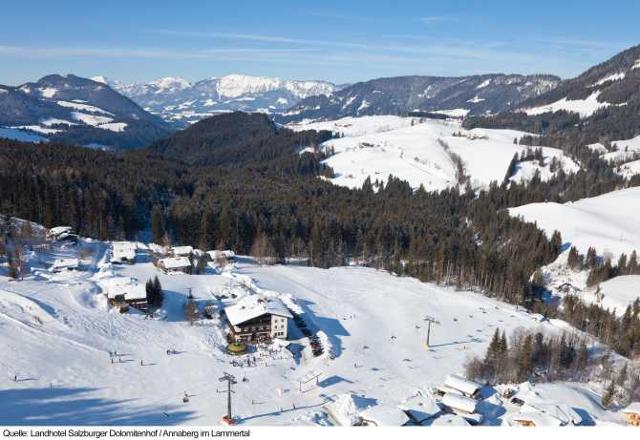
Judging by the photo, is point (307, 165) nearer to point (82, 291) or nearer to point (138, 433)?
point (82, 291)

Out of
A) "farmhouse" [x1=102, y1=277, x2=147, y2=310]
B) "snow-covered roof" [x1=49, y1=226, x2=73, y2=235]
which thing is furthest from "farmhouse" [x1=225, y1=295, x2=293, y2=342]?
"snow-covered roof" [x1=49, y1=226, x2=73, y2=235]

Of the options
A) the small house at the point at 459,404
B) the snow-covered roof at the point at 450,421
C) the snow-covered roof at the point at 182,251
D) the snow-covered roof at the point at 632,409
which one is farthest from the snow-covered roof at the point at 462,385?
the snow-covered roof at the point at 182,251

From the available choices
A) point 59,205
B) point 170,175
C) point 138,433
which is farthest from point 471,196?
point 138,433

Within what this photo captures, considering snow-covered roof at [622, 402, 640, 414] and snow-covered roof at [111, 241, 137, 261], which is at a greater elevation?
snow-covered roof at [111, 241, 137, 261]

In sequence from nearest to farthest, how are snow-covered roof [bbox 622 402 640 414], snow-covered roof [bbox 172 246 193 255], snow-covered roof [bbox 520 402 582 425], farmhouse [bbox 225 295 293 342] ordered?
snow-covered roof [bbox 520 402 582 425]
snow-covered roof [bbox 622 402 640 414]
farmhouse [bbox 225 295 293 342]
snow-covered roof [bbox 172 246 193 255]

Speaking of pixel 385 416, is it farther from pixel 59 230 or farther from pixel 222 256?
pixel 59 230

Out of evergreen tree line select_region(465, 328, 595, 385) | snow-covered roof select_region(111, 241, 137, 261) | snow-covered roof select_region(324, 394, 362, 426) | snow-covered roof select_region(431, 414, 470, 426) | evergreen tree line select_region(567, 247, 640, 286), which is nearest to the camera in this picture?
snow-covered roof select_region(431, 414, 470, 426)

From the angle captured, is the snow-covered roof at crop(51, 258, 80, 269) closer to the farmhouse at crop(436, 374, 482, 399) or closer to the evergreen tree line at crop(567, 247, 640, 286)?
the farmhouse at crop(436, 374, 482, 399)
